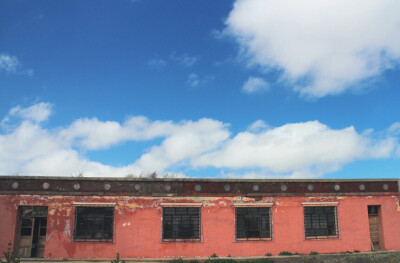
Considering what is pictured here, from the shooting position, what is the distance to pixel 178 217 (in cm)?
1731

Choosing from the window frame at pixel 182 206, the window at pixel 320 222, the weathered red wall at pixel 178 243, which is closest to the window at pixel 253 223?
the weathered red wall at pixel 178 243

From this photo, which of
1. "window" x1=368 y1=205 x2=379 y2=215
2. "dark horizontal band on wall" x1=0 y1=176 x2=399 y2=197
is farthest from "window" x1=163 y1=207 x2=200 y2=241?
"window" x1=368 y1=205 x2=379 y2=215

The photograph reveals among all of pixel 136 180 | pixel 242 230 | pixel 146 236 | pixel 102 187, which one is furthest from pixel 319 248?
pixel 102 187

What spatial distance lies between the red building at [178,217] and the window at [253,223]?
48mm

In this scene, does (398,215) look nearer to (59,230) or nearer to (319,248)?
(319,248)

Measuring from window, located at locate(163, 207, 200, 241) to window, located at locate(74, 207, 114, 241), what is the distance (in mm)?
2617

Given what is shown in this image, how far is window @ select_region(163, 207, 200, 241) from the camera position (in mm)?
17109

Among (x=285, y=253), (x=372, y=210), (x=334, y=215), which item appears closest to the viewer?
(x=285, y=253)

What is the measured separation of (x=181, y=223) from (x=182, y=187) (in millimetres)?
1735

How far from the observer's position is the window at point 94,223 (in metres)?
16.7

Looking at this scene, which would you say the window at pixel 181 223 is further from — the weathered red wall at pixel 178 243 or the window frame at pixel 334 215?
the window frame at pixel 334 215

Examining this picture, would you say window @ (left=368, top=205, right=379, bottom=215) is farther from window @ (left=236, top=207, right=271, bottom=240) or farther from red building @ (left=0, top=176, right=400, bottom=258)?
window @ (left=236, top=207, right=271, bottom=240)

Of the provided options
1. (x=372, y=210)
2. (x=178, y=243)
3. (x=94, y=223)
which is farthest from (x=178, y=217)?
(x=372, y=210)

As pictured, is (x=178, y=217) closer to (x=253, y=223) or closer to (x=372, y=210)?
(x=253, y=223)
